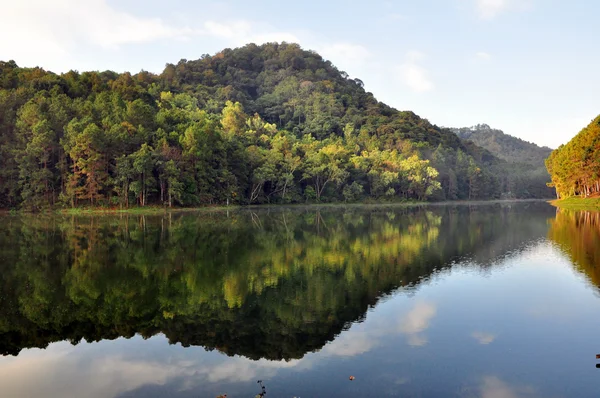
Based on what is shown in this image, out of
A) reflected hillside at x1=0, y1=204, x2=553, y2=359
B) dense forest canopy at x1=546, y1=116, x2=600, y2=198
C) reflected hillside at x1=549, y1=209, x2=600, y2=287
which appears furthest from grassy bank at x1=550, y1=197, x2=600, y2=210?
reflected hillside at x1=0, y1=204, x2=553, y2=359

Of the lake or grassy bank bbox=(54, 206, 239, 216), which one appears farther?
grassy bank bbox=(54, 206, 239, 216)

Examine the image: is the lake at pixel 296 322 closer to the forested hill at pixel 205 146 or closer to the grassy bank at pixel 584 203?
the forested hill at pixel 205 146

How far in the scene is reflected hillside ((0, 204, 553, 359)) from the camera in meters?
11.1

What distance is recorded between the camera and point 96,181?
53.3 meters

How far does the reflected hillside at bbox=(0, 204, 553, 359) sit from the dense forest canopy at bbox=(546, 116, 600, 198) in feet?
130

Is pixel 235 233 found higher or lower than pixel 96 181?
lower

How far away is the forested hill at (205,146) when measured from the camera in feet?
173

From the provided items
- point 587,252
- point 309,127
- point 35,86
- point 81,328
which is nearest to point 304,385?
point 81,328

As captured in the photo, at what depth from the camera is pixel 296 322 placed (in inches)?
461

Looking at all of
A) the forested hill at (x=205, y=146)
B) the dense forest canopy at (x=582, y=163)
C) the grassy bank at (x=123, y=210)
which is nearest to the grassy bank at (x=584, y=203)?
the dense forest canopy at (x=582, y=163)

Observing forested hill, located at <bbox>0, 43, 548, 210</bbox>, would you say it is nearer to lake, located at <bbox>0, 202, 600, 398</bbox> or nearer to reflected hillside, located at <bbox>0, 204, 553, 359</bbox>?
reflected hillside, located at <bbox>0, 204, 553, 359</bbox>

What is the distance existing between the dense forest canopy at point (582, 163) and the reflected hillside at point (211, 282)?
39.6 m

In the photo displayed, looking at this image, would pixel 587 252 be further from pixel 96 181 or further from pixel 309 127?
pixel 309 127

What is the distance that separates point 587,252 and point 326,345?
18.8 m
